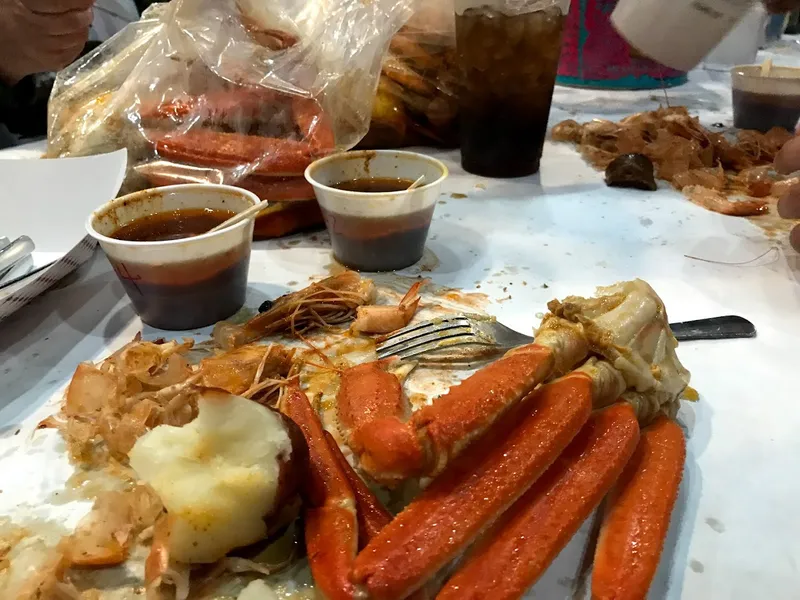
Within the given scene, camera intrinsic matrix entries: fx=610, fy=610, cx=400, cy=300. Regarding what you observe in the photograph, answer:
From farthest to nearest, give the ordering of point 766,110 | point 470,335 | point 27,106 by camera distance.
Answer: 1. point 27,106
2. point 766,110
3. point 470,335

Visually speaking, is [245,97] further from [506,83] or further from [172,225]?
[506,83]

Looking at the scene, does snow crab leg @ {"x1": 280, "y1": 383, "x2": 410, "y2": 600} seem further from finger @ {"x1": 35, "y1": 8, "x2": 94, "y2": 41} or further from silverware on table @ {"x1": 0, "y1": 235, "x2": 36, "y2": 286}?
finger @ {"x1": 35, "y1": 8, "x2": 94, "y2": 41}

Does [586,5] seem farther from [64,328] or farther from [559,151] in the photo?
[64,328]

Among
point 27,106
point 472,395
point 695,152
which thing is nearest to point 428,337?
point 472,395

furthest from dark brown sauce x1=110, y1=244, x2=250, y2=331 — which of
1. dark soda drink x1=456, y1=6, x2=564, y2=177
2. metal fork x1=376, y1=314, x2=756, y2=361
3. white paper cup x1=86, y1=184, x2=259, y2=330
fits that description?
dark soda drink x1=456, y1=6, x2=564, y2=177

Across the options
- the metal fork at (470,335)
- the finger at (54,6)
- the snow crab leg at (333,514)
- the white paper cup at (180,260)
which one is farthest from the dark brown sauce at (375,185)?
the finger at (54,6)

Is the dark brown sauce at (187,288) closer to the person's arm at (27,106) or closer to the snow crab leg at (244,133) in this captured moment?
the snow crab leg at (244,133)
